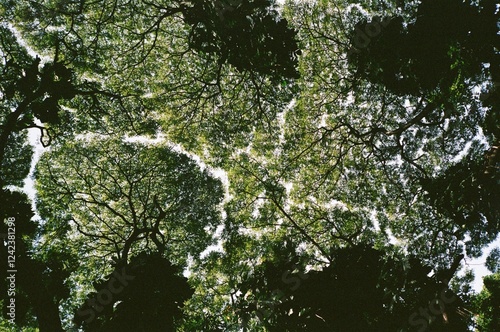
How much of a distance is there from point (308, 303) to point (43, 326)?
17.1 ft

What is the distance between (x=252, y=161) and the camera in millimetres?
13312

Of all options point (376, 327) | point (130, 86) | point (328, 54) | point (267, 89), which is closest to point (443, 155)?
point (328, 54)

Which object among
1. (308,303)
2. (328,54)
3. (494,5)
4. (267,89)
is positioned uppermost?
(328,54)

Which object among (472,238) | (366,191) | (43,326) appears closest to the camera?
(43,326)

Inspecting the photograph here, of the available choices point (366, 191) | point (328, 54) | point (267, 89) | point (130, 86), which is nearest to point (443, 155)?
point (366, 191)

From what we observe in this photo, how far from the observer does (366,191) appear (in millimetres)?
12812

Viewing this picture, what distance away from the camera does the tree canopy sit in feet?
21.0

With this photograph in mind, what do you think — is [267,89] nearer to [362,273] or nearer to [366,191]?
[366,191]

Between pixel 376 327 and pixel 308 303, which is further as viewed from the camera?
pixel 308 303

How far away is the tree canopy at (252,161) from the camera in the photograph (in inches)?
253

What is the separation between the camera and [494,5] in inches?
214

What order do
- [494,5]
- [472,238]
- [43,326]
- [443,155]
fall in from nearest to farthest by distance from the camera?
[494,5]
[43,326]
[472,238]
[443,155]

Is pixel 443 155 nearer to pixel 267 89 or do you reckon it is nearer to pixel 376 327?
pixel 267 89

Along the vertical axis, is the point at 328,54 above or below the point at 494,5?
above
